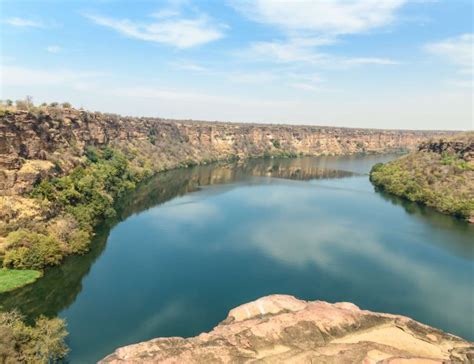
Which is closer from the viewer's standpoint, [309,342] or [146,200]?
[309,342]

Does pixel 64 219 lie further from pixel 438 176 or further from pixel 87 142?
pixel 438 176

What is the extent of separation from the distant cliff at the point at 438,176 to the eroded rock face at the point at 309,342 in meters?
56.5

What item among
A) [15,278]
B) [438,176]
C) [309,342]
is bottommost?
[15,278]

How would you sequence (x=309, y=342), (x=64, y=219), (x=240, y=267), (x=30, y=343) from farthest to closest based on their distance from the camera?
(x=64, y=219) → (x=240, y=267) → (x=30, y=343) → (x=309, y=342)

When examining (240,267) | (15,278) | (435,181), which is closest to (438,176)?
(435,181)

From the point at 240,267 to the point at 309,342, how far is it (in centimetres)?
2286

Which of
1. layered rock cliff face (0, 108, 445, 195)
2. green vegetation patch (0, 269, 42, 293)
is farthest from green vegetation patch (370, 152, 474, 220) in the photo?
green vegetation patch (0, 269, 42, 293)

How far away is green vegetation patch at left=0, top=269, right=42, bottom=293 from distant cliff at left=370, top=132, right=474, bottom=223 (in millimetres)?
75781

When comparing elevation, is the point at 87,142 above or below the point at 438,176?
above

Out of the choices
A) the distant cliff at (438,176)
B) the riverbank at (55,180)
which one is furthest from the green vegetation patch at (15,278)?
the distant cliff at (438,176)

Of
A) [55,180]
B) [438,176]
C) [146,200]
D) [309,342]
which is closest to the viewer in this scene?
[309,342]

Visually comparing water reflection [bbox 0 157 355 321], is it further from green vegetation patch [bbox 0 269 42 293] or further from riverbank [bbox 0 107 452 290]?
riverbank [bbox 0 107 452 290]

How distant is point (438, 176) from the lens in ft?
303

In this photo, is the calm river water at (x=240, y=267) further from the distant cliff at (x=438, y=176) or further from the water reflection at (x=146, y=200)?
the distant cliff at (x=438, y=176)
